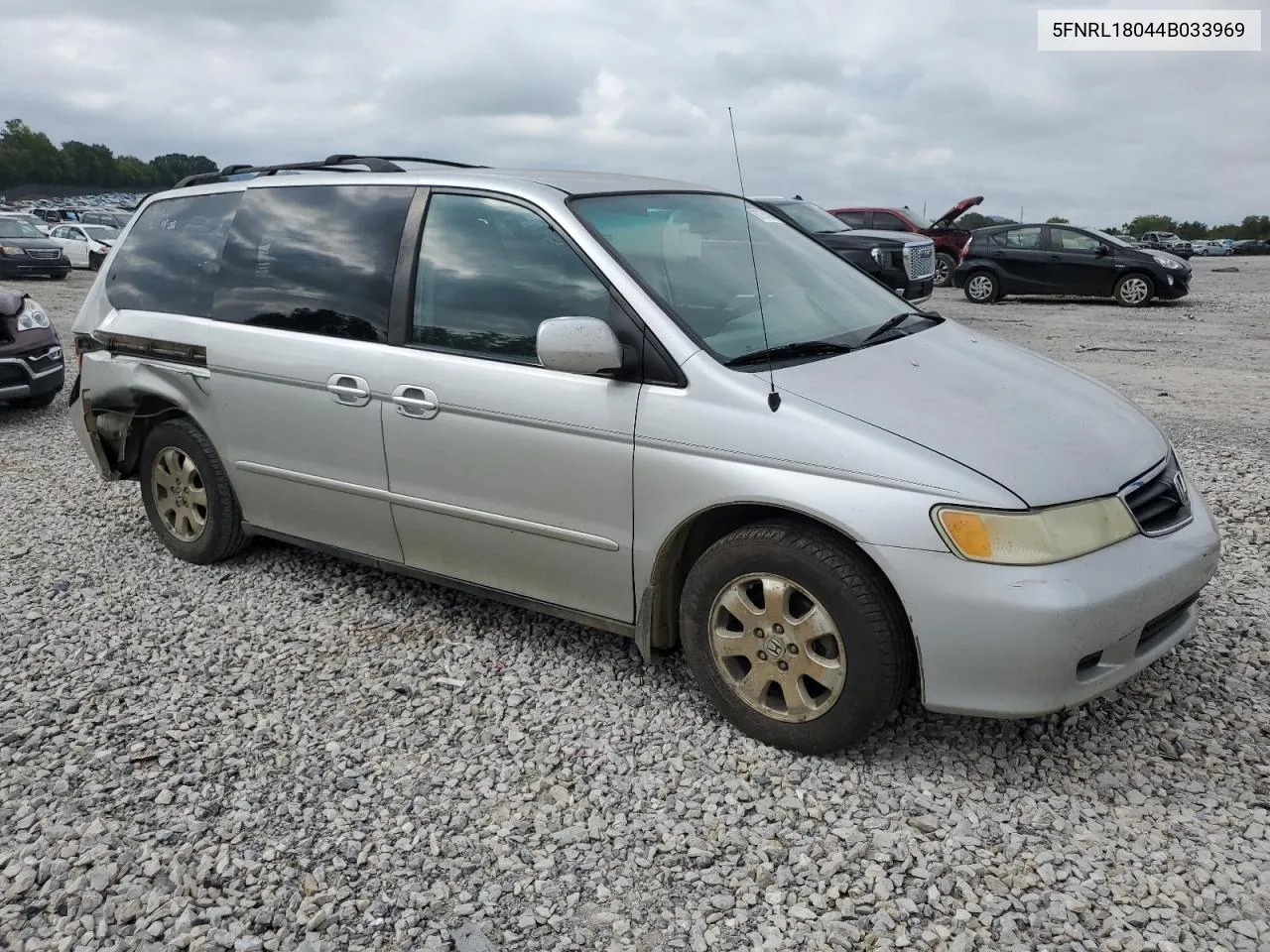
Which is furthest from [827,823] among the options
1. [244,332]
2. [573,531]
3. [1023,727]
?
[244,332]

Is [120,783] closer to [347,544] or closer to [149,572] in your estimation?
[347,544]

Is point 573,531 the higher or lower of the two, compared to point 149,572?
higher

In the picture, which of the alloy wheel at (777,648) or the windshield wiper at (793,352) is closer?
the alloy wheel at (777,648)

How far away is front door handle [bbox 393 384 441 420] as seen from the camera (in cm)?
363

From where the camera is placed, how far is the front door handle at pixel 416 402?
11.9ft

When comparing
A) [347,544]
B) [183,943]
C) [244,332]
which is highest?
[244,332]

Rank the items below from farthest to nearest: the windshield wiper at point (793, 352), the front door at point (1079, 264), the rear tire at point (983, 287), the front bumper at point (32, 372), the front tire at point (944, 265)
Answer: the front tire at point (944, 265) → the rear tire at point (983, 287) → the front door at point (1079, 264) → the front bumper at point (32, 372) → the windshield wiper at point (793, 352)

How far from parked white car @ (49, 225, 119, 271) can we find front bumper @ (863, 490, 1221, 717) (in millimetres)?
27702

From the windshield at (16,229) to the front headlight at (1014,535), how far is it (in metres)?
24.4

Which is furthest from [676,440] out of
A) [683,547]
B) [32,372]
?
[32,372]

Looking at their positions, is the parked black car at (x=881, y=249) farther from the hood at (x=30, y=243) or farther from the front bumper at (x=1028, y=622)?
the hood at (x=30, y=243)

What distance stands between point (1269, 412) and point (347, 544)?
727 centimetres

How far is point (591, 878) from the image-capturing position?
105 inches

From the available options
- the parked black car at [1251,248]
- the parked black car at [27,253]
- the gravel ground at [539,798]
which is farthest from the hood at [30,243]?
Answer: the parked black car at [1251,248]
